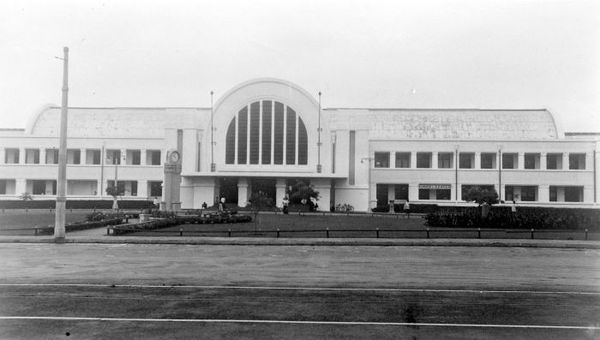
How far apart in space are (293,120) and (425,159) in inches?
674

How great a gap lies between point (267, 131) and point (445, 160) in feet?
72.7

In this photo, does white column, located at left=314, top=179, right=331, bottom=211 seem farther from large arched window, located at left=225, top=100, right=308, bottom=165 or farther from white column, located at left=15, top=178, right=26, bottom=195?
white column, located at left=15, top=178, right=26, bottom=195

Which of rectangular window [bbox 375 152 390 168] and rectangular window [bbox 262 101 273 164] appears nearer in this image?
rectangular window [bbox 262 101 273 164]

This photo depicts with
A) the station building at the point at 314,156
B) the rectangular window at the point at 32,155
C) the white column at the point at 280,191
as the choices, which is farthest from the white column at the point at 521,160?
the rectangular window at the point at 32,155

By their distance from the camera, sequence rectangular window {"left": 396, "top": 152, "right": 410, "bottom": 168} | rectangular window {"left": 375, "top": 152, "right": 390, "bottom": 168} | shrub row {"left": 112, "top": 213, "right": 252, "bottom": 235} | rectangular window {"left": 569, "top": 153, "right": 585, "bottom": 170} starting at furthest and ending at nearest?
rectangular window {"left": 396, "top": 152, "right": 410, "bottom": 168} < rectangular window {"left": 375, "top": 152, "right": 390, "bottom": 168} < rectangular window {"left": 569, "top": 153, "right": 585, "bottom": 170} < shrub row {"left": 112, "top": 213, "right": 252, "bottom": 235}

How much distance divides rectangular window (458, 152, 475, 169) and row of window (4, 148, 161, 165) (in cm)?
3734

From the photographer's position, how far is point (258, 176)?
62.3 m

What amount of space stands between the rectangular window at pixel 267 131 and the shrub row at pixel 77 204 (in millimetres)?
14195

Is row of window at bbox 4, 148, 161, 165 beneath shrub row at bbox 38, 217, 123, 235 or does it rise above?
above

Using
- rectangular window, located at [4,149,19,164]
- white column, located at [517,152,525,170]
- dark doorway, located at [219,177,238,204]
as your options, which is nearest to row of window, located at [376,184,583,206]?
white column, located at [517,152,525,170]

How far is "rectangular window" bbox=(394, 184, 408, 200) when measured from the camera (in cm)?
6775

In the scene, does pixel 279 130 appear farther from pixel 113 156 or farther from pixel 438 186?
pixel 113 156

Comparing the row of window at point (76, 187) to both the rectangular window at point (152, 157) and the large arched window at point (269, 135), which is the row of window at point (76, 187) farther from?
the large arched window at point (269, 135)

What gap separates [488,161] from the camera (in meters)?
68.1
